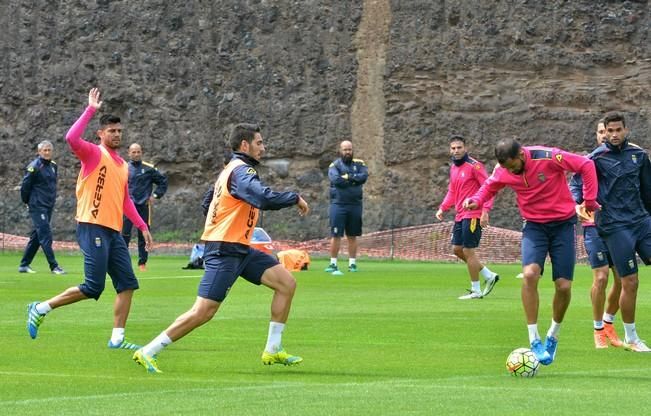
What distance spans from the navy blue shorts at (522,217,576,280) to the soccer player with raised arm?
2.29m

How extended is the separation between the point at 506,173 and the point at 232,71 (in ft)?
99.6

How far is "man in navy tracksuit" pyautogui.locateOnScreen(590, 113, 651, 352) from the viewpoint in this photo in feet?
45.4

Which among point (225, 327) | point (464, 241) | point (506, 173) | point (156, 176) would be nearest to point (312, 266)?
point (156, 176)

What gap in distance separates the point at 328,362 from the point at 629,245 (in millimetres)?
3331

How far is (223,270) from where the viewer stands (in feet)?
39.1

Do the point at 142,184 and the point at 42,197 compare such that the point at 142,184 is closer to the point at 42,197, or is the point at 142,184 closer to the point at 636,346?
the point at 42,197

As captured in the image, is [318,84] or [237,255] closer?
[237,255]

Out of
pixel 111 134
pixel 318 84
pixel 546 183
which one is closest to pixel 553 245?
pixel 546 183

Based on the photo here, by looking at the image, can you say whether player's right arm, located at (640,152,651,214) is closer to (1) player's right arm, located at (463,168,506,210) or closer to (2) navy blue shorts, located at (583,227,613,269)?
(2) navy blue shorts, located at (583,227,613,269)

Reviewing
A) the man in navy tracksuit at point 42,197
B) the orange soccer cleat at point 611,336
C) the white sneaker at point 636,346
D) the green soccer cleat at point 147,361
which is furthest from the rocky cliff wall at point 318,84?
the green soccer cleat at point 147,361

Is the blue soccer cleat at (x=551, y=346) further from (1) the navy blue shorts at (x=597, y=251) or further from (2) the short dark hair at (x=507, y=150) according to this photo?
(1) the navy blue shorts at (x=597, y=251)

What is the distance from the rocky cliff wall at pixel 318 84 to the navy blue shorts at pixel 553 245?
2671cm

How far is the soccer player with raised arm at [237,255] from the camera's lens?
1175 centimetres

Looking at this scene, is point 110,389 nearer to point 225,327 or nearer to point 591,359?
point 591,359
